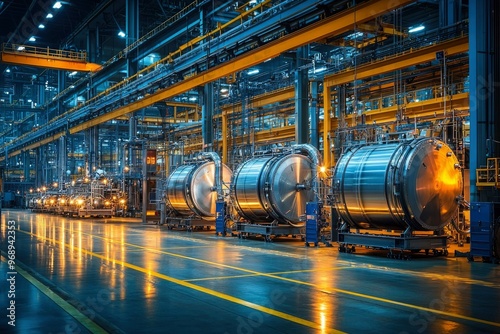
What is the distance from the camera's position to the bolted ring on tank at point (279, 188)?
1955 centimetres

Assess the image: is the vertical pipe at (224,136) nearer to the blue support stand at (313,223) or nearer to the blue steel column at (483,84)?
the blue support stand at (313,223)

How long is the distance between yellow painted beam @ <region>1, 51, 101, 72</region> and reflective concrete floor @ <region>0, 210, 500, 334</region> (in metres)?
25.0

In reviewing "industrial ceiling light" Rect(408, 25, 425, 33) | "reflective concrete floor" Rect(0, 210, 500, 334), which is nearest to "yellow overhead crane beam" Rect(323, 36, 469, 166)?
"reflective concrete floor" Rect(0, 210, 500, 334)

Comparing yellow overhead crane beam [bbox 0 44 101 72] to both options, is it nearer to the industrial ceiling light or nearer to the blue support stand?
the industrial ceiling light

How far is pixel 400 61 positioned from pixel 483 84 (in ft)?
17.6

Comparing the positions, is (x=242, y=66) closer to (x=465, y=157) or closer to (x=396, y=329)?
(x=465, y=157)

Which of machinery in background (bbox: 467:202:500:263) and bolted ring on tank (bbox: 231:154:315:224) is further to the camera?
bolted ring on tank (bbox: 231:154:315:224)

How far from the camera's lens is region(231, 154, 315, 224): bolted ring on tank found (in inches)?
770

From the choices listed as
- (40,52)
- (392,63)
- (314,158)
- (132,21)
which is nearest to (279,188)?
(314,158)

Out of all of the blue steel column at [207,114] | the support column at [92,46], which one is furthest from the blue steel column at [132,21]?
the blue steel column at [207,114]

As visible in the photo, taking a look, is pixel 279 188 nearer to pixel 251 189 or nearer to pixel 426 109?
pixel 251 189

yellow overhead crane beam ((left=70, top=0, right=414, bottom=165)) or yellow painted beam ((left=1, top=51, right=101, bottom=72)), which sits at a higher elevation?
yellow painted beam ((left=1, top=51, right=101, bottom=72))

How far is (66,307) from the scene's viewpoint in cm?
805

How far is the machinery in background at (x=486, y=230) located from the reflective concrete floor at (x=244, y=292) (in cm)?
52
